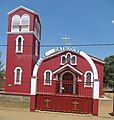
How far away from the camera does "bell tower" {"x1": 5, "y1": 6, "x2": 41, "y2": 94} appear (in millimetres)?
32875

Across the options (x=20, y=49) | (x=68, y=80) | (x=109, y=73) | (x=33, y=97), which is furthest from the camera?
(x=109, y=73)

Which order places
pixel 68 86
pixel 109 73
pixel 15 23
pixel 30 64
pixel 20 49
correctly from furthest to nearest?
1. pixel 109 73
2. pixel 15 23
3. pixel 20 49
4. pixel 30 64
5. pixel 68 86

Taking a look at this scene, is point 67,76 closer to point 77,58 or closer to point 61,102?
point 77,58

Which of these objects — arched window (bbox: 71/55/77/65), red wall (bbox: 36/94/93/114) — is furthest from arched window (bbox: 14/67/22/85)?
red wall (bbox: 36/94/93/114)

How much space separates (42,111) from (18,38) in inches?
579

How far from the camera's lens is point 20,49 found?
33312 mm

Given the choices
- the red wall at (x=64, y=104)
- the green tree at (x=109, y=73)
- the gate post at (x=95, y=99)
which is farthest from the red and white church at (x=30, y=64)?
the green tree at (x=109, y=73)

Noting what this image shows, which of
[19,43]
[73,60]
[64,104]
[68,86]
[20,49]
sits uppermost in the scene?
[19,43]

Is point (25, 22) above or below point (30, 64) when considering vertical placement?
above

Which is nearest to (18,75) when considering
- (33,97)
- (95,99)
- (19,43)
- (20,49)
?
(20,49)

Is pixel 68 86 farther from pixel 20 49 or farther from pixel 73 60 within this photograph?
pixel 20 49

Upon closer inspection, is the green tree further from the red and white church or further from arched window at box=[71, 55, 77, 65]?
arched window at box=[71, 55, 77, 65]

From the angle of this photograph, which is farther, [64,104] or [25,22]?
[25,22]

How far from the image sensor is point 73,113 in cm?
2008
